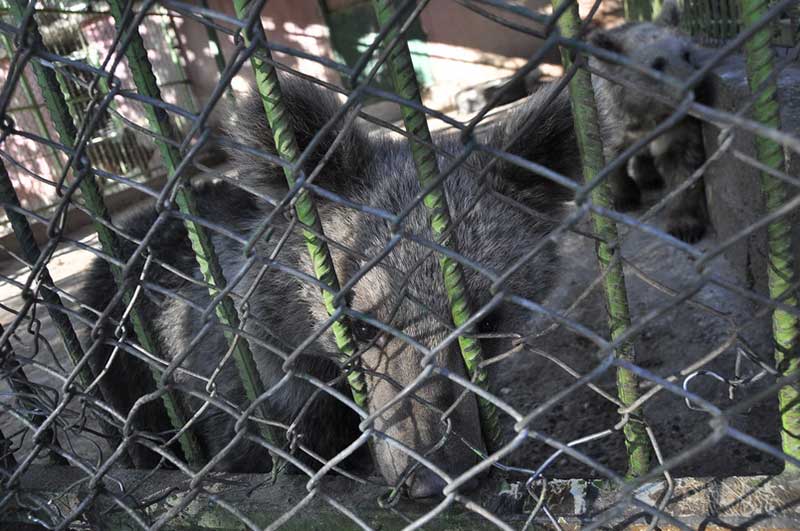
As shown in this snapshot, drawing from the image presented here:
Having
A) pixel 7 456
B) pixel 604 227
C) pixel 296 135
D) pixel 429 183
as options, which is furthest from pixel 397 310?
pixel 7 456

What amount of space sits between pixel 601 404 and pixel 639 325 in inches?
85.0

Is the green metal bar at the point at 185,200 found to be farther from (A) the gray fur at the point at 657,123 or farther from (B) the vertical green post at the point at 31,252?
(A) the gray fur at the point at 657,123

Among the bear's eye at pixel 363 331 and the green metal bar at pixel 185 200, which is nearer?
Answer: the green metal bar at pixel 185 200

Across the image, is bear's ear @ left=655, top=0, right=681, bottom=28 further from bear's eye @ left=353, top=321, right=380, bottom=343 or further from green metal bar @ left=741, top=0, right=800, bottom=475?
green metal bar @ left=741, top=0, right=800, bottom=475

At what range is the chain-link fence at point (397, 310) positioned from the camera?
114 centimetres

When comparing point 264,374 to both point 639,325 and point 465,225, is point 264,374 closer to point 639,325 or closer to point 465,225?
point 465,225

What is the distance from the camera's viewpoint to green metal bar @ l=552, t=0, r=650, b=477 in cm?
126

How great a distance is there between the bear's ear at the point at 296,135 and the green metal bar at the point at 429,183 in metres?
0.57

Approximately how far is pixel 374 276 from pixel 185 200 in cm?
70

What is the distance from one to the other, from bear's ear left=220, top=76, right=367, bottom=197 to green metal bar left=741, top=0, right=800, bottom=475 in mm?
1133

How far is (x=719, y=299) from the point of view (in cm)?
349

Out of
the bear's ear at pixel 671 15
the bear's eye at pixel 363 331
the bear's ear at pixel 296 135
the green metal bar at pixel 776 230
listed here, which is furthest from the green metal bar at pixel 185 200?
the bear's ear at pixel 671 15

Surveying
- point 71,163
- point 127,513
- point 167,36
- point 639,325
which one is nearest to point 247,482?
point 127,513

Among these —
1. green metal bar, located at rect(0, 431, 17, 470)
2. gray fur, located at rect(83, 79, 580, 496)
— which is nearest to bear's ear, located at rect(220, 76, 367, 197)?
gray fur, located at rect(83, 79, 580, 496)
